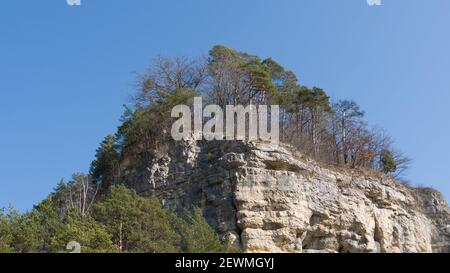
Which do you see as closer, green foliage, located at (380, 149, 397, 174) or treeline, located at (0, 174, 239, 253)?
treeline, located at (0, 174, 239, 253)

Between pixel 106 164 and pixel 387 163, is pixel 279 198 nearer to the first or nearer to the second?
pixel 106 164

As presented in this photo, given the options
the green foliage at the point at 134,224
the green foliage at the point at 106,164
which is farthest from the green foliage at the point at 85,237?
the green foliage at the point at 106,164

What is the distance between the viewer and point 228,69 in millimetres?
34656

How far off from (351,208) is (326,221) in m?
1.99

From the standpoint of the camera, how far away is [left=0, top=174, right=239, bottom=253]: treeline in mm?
20875

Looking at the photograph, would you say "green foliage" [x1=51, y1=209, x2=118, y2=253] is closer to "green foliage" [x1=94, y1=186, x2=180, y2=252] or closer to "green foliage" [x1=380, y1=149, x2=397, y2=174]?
"green foliage" [x1=94, y1=186, x2=180, y2=252]

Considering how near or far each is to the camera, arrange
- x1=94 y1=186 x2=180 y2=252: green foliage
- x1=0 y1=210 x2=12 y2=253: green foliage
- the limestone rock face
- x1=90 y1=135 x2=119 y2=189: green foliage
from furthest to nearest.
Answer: x1=90 y1=135 x2=119 y2=189: green foliage < the limestone rock face < x1=94 y1=186 x2=180 y2=252: green foliage < x1=0 y1=210 x2=12 y2=253: green foliage

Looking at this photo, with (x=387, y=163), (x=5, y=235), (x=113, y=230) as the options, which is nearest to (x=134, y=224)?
(x=113, y=230)

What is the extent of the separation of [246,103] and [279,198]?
25.9 ft

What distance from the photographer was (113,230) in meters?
22.9

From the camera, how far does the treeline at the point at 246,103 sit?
32.0m

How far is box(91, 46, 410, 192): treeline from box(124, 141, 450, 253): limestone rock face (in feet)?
5.31

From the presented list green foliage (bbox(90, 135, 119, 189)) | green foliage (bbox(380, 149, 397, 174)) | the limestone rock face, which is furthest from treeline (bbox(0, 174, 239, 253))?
green foliage (bbox(380, 149, 397, 174))

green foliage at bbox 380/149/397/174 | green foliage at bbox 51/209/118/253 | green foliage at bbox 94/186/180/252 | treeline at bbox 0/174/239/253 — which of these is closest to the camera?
green foliage at bbox 51/209/118/253
